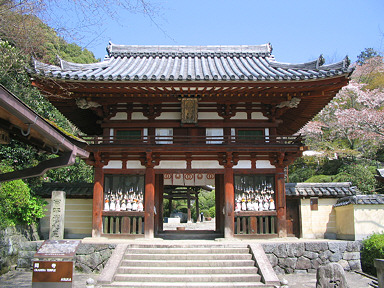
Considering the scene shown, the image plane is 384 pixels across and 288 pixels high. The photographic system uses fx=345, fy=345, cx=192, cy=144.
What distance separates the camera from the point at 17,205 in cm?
1178

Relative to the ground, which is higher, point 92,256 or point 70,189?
point 70,189

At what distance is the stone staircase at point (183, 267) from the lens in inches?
347

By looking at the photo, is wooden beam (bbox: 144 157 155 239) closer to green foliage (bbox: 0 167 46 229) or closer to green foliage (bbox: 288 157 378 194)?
green foliage (bbox: 0 167 46 229)

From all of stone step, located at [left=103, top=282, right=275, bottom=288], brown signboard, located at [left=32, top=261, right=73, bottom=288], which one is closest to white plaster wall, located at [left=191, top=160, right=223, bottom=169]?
stone step, located at [left=103, top=282, right=275, bottom=288]

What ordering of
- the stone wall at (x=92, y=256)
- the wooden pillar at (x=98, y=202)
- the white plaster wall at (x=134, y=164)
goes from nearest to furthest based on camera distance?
the stone wall at (x=92, y=256) < the wooden pillar at (x=98, y=202) < the white plaster wall at (x=134, y=164)

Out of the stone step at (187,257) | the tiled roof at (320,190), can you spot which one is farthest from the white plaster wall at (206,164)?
the stone step at (187,257)

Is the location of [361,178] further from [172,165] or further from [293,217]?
[172,165]

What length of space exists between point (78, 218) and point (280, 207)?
7.57m

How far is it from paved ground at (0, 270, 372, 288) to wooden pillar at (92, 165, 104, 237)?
1679 mm

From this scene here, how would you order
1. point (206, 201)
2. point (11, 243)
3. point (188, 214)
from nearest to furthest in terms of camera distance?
point (11, 243)
point (188, 214)
point (206, 201)

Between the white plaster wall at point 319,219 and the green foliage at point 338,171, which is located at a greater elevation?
the green foliage at point 338,171

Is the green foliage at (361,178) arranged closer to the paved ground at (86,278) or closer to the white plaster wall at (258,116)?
the white plaster wall at (258,116)

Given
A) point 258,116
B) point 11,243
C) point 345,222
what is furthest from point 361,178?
point 11,243

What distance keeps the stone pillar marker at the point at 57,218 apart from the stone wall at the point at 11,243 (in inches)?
39.1
